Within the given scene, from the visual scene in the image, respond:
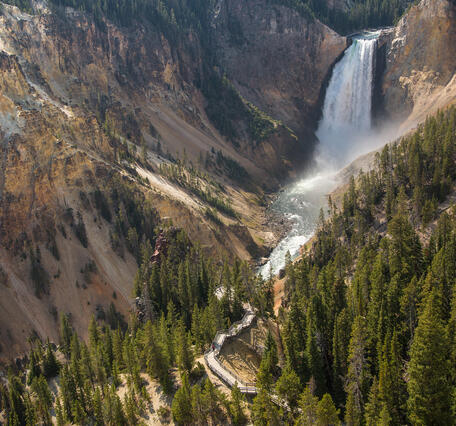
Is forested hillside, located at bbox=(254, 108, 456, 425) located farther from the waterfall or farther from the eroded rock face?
the eroded rock face

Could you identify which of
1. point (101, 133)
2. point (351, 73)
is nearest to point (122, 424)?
point (101, 133)

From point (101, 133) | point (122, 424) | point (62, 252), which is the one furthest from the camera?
point (101, 133)

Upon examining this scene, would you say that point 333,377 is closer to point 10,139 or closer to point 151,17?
point 10,139

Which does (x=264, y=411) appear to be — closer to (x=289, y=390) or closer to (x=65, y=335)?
(x=289, y=390)

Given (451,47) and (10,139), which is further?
(451,47)

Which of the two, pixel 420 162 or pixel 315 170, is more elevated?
pixel 315 170

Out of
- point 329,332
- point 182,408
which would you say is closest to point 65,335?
point 182,408
